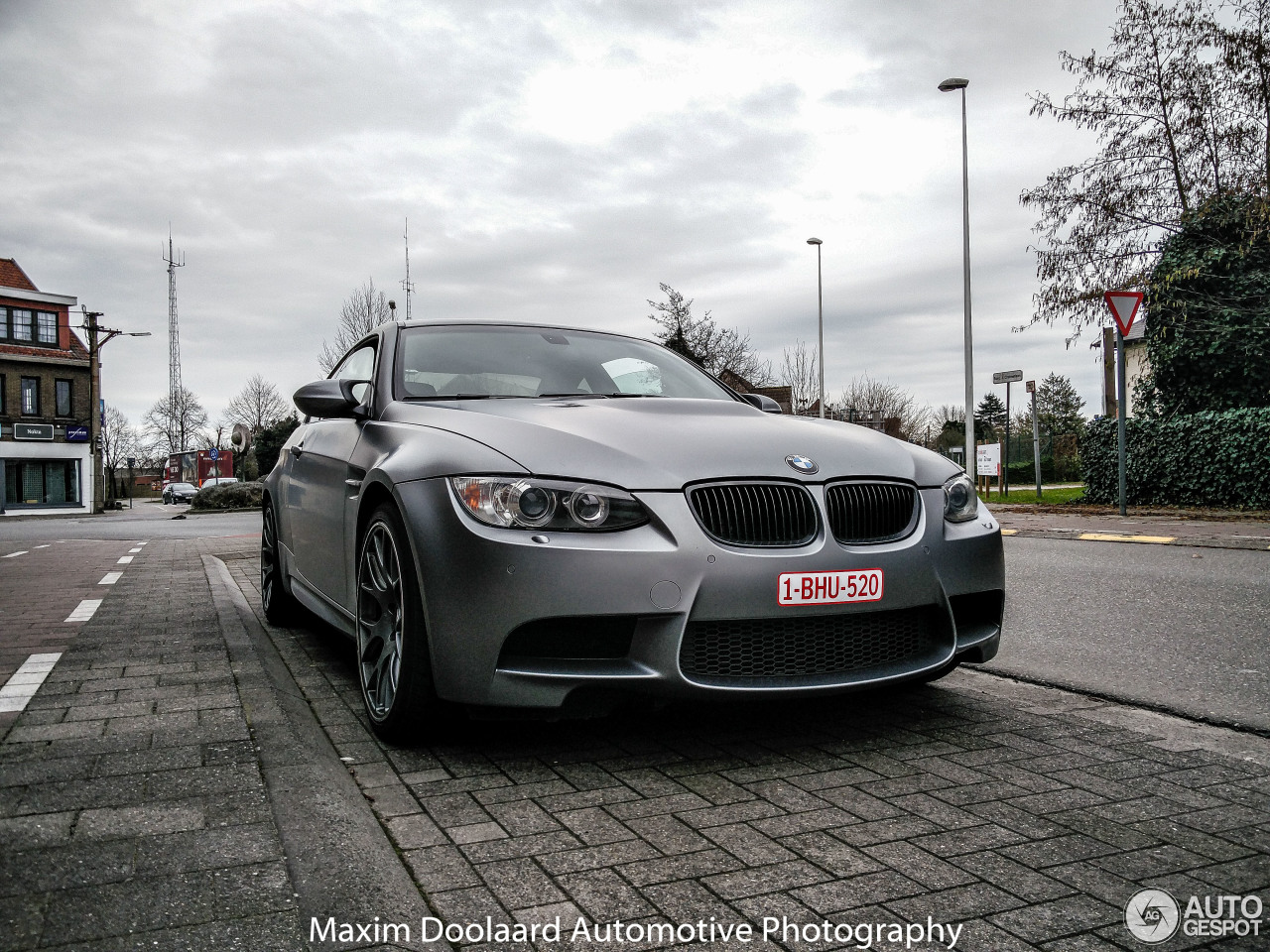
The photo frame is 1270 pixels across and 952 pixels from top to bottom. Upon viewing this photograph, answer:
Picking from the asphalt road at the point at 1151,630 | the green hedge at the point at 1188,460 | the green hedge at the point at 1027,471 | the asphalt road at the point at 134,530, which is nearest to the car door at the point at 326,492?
the asphalt road at the point at 1151,630

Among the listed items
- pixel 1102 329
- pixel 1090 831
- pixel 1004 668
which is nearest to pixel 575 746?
pixel 1090 831

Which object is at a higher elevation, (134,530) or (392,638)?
(392,638)

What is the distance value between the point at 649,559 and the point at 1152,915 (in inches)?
57.6

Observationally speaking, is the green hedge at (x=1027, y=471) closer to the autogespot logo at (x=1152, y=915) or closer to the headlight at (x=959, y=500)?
the headlight at (x=959, y=500)

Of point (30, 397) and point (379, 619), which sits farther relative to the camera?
point (30, 397)

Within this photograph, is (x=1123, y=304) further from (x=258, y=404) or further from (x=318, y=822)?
(x=258, y=404)

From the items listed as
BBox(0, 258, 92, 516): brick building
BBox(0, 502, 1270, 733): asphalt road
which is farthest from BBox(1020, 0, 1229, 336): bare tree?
BBox(0, 258, 92, 516): brick building

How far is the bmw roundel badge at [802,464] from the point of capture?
3293mm

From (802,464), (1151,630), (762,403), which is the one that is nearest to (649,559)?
(802,464)

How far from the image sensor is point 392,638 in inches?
137

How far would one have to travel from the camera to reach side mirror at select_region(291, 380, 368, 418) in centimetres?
429

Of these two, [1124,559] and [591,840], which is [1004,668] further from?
[1124,559]

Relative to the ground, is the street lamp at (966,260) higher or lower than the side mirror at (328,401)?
higher

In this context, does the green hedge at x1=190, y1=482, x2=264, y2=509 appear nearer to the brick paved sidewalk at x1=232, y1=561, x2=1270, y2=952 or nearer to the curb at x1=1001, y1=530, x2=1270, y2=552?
the curb at x1=1001, y1=530, x2=1270, y2=552
